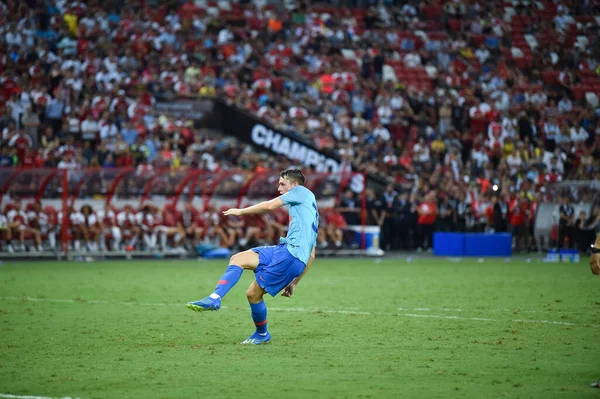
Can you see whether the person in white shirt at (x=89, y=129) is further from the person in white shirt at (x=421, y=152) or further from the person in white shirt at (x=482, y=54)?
the person in white shirt at (x=482, y=54)

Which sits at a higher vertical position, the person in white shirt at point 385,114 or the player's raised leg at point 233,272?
the person in white shirt at point 385,114

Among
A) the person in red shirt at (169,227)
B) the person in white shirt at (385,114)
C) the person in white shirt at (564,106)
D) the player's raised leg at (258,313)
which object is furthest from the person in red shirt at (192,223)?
the player's raised leg at (258,313)

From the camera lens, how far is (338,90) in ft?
106

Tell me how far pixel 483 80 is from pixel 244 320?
82.4ft

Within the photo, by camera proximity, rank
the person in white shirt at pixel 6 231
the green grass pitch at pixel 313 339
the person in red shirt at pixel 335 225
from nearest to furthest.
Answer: the green grass pitch at pixel 313 339 < the person in white shirt at pixel 6 231 < the person in red shirt at pixel 335 225

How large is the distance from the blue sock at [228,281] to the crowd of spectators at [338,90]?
17448 mm

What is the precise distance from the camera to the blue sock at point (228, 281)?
9.52 meters

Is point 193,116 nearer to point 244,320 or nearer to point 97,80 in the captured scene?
point 97,80

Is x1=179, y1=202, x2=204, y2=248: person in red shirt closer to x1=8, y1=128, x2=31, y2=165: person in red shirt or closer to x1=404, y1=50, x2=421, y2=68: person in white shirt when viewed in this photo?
x1=8, y1=128, x2=31, y2=165: person in red shirt

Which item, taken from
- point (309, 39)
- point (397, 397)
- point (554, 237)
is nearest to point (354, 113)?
point (309, 39)

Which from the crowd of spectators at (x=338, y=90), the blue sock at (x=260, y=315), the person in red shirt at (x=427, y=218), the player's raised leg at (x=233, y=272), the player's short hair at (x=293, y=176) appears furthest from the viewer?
the person in red shirt at (x=427, y=218)

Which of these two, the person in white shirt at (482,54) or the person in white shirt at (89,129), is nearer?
the person in white shirt at (89,129)

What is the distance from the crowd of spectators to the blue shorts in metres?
17.6

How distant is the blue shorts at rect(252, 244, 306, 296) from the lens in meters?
9.67
